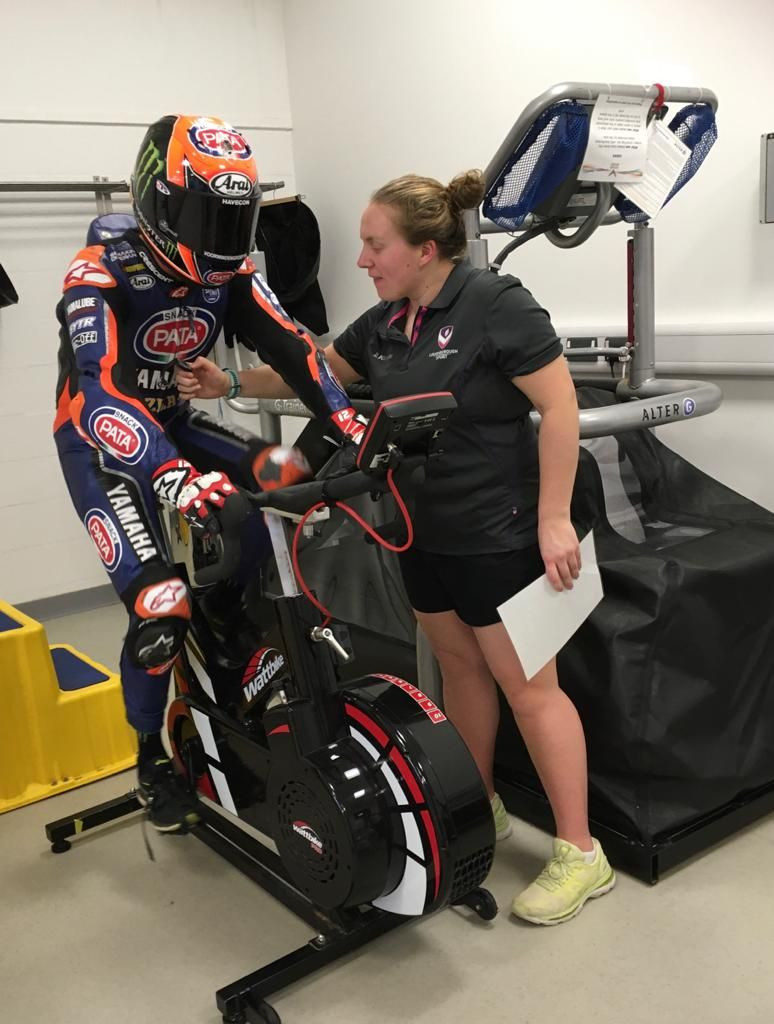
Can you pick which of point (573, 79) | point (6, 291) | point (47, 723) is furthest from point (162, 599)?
point (6, 291)

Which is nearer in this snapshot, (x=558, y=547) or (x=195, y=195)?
(x=195, y=195)

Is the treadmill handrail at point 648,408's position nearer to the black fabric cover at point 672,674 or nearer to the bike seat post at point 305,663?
the black fabric cover at point 672,674

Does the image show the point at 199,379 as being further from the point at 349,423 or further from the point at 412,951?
the point at 412,951

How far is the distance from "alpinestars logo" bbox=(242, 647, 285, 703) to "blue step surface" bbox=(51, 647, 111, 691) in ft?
3.09

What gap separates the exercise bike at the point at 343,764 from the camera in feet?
4.83

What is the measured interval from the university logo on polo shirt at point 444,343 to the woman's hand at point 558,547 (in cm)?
35

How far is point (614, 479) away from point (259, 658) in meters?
1.02

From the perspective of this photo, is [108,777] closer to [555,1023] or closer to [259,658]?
[259,658]

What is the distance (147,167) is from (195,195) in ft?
0.42

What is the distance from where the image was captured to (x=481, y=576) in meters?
1.81

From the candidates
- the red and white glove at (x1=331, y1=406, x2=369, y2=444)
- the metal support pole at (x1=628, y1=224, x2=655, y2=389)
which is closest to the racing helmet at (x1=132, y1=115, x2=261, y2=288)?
the red and white glove at (x1=331, y1=406, x2=369, y2=444)

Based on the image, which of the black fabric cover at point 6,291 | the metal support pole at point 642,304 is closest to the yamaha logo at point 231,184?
the metal support pole at point 642,304

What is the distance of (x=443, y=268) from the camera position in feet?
5.94

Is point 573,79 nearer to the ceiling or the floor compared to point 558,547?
nearer to the ceiling
